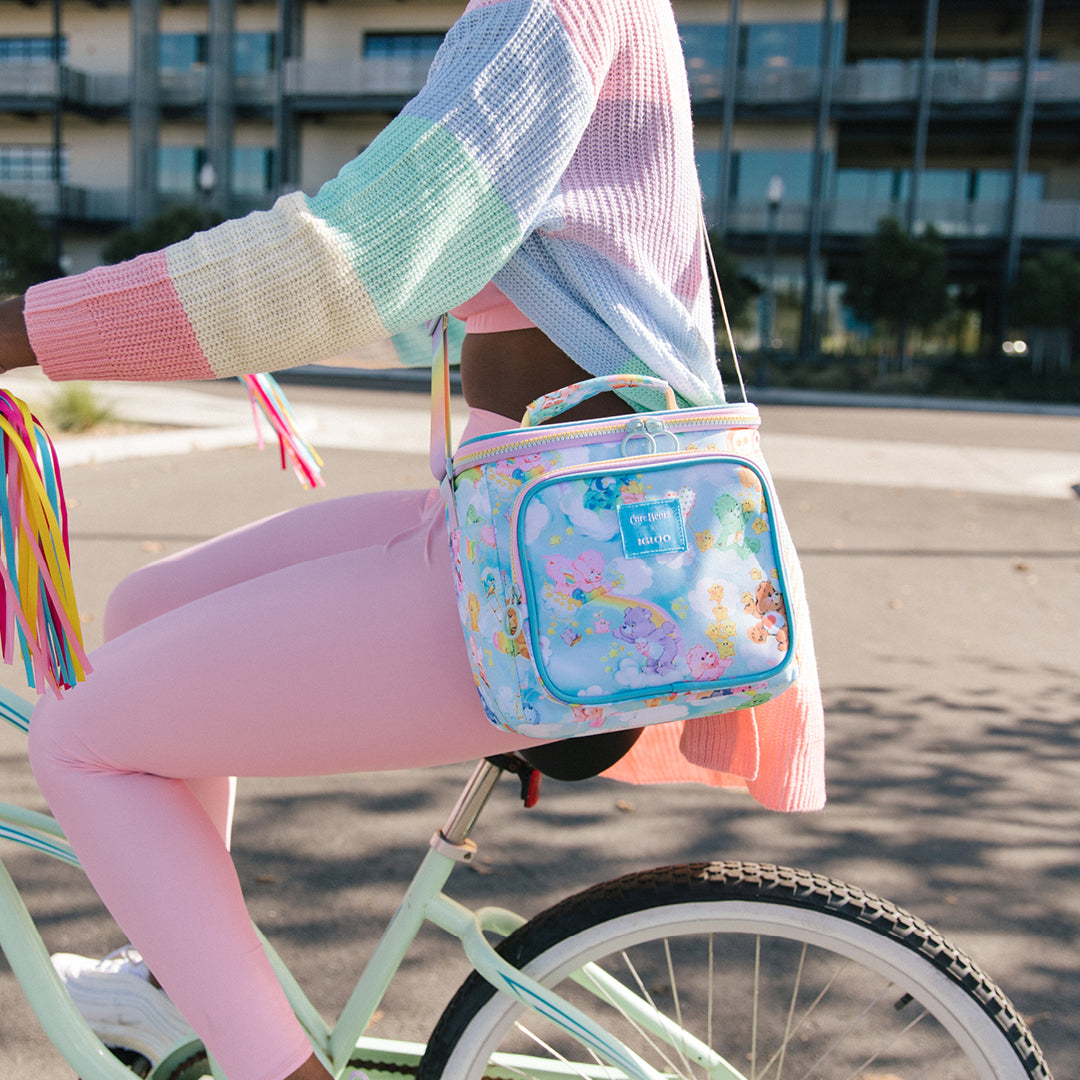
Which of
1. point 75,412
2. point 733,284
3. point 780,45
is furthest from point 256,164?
point 75,412

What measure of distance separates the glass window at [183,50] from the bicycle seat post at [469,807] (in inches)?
1413

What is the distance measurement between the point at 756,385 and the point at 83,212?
69.1 feet

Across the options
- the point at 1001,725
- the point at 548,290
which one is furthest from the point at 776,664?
the point at 1001,725

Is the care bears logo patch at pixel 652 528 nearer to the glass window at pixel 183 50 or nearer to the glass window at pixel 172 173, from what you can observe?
the glass window at pixel 172 173

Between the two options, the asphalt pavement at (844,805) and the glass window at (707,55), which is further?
the glass window at (707,55)

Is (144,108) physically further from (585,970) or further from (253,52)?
(585,970)

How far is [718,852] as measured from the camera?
306 centimetres

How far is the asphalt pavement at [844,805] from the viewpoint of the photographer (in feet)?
8.39

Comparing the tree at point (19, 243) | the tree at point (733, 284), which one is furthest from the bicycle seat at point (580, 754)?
the tree at point (19, 243)

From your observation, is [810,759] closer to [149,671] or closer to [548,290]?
[548,290]

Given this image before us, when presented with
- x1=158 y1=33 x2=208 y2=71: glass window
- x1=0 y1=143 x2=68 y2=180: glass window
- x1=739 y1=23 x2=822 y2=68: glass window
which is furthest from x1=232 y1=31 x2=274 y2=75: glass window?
x1=739 y1=23 x2=822 y2=68: glass window

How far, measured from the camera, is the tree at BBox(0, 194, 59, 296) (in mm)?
30172

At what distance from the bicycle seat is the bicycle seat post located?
0.14 metres

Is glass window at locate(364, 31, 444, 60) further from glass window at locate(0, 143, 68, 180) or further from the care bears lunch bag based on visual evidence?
the care bears lunch bag
